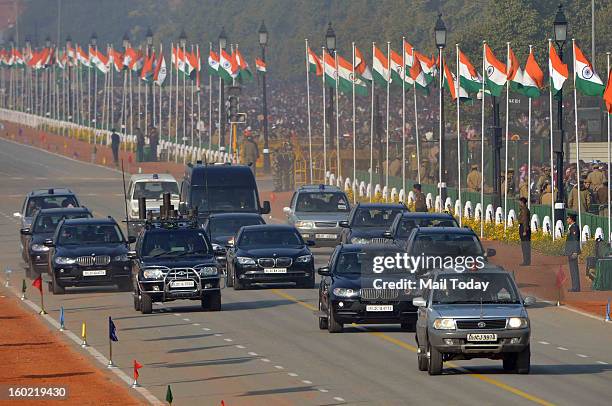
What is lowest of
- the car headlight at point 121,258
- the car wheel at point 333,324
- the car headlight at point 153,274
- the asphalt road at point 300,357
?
the asphalt road at point 300,357

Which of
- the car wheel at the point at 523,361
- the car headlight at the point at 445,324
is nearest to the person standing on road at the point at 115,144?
the car wheel at the point at 523,361

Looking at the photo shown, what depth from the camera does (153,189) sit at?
5772 centimetres

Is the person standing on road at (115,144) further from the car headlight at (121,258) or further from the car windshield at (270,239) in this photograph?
the car headlight at (121,258)

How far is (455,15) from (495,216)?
74.6 meters

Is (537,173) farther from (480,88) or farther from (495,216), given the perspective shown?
(495,216)

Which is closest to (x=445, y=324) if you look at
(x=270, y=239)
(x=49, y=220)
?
(x=270, y=239)

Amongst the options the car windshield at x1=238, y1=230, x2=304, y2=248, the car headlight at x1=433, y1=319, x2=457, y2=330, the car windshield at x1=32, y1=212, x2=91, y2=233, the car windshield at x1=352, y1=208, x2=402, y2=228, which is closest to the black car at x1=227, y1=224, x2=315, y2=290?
the car windshield at x1=238, y1=230, x2=304, y2=248

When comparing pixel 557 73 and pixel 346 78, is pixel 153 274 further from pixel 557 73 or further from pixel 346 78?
pixel 346 78

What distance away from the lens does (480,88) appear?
6031 cm

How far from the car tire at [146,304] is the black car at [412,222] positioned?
6.99 metres

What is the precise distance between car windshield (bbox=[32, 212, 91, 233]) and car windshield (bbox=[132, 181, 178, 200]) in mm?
8823

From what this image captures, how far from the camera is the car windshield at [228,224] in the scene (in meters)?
47.1

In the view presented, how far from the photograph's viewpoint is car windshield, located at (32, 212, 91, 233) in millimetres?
47875

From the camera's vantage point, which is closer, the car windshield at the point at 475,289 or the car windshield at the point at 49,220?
the car windshield at the point at 475,289
